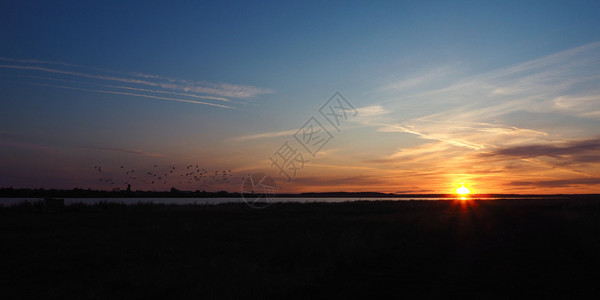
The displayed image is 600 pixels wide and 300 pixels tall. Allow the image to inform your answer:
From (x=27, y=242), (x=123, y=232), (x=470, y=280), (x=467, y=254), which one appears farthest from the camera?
(x=123, y=232)

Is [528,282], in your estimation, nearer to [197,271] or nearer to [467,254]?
[467,254]

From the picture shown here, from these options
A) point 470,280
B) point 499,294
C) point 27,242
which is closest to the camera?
point 499,294

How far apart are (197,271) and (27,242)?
10.5 metres

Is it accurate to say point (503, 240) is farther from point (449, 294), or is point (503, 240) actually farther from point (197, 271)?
point (197, 271)

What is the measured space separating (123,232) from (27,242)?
4.77 metres

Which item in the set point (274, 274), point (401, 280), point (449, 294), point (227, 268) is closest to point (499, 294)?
point (449, 294)

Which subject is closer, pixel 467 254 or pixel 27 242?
pixel 467 254

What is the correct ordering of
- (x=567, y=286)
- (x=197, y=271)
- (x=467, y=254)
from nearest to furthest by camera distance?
1. (x=567, y=286)
2. (x=197, y=271)
3. (x=467, y=254)

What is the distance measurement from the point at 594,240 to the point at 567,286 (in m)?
10.0

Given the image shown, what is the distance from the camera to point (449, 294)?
9.20 metres

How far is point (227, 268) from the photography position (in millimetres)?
11852

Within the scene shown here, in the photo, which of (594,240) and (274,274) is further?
(594,240)

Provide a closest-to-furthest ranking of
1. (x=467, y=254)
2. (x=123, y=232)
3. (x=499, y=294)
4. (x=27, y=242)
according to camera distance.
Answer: (x=499, y=294) → (x=467, y=254) → (x=27, y=242) → (x=123, y=232)

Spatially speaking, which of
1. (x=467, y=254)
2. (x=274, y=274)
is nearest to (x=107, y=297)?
(x=274, y=274)
